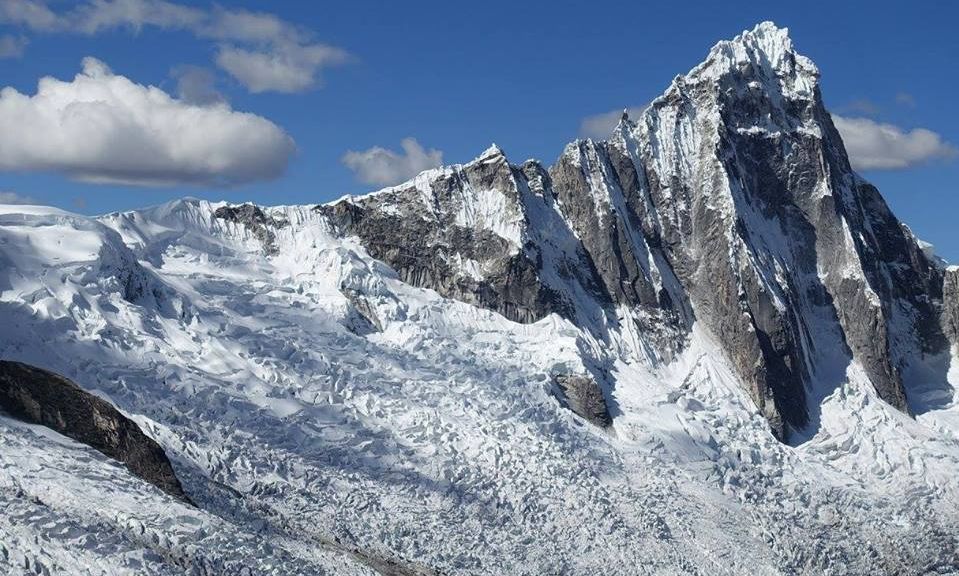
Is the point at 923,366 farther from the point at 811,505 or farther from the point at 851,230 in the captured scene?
the point at 811,505

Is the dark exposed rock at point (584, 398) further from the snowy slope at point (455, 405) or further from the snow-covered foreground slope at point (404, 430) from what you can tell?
the snowy slope at point (455, 405)

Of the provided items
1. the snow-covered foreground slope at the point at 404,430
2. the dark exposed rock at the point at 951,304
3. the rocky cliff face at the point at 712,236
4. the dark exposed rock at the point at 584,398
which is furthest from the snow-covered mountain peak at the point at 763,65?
the dark exposed rock at the point at 584,398

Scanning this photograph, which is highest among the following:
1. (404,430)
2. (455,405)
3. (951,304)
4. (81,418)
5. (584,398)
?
(951,304)

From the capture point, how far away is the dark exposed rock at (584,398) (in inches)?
4552

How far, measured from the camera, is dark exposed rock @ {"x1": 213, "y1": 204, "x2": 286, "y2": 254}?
419 ft

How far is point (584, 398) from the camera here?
116375 millimetres

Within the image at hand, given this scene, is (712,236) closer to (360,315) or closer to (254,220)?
(360,315)

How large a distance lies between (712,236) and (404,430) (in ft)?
157

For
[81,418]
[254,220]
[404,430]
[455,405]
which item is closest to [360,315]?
[455,405]

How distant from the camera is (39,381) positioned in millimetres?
81688

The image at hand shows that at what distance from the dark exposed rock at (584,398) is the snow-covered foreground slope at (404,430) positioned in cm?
113

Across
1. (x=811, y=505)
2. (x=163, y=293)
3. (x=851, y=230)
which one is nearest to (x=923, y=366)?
(x=851, y=230)

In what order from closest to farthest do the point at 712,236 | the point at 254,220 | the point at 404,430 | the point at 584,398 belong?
the point at 404,430, the point at 584,398, the point at 254,220, the point at 712,236

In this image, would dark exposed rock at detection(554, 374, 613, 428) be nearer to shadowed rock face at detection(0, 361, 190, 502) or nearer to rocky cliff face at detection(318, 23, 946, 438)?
rocky cliff face at detection(318, 23, 946, 438)
